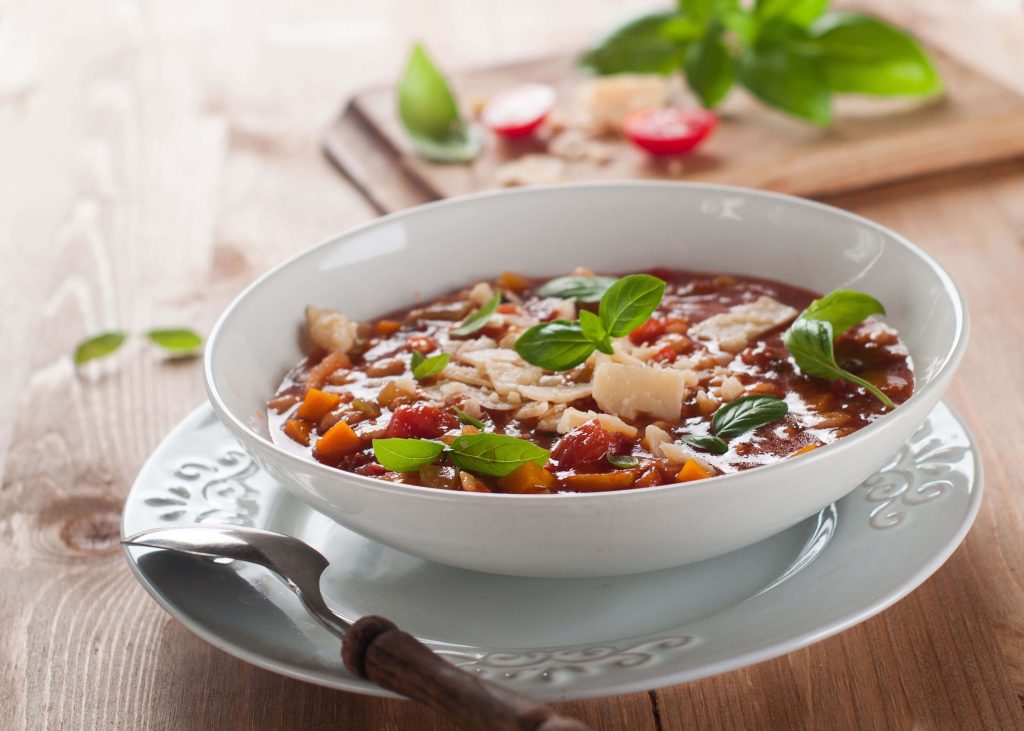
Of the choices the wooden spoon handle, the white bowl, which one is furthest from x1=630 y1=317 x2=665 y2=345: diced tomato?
the wooden spoon handle

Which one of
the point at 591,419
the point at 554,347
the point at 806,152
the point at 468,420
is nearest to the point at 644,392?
the point at 591,419

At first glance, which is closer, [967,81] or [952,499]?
[952,499]

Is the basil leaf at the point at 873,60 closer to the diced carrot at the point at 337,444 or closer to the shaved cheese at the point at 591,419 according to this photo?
the shaved cheese at the point at 591,419

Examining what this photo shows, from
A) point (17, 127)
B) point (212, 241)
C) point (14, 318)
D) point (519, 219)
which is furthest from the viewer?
point (17, 127)

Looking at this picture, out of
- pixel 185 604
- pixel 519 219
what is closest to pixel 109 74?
pixel 519 219

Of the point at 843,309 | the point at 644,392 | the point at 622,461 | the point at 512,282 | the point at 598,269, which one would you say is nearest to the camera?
the point at 622,461

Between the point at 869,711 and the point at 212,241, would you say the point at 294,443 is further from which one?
the point at 212,241

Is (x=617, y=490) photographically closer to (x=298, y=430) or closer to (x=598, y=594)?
(x=598, y=594)
